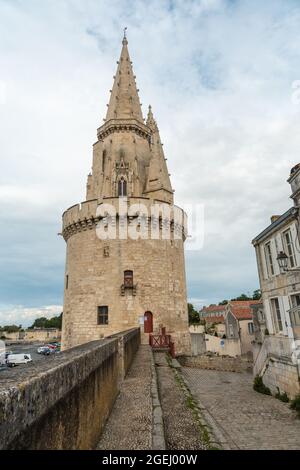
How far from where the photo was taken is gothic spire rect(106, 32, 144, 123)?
2520cm

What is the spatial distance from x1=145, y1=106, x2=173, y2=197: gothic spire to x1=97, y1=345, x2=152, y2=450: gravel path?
15.9 m

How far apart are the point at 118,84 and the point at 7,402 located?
28.8 meters

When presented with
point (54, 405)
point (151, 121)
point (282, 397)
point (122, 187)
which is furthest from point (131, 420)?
point (151, 121)

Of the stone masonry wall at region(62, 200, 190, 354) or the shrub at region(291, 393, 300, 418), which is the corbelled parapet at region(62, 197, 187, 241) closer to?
the stone masonry wall at region(62, 200, 190, 354)

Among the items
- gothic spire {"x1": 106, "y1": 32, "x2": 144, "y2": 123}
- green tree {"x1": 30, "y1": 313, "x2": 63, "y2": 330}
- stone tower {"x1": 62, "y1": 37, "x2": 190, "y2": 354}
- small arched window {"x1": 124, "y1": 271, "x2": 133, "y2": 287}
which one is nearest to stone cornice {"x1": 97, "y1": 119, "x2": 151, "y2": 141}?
gothic spire {"x1": 106, "y1": 32, "x2": 144, "y2": 123}

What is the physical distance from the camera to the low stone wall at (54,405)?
1.89 meters

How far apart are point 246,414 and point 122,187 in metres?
16.7

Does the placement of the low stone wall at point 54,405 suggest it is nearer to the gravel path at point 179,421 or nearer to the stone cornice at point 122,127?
the gravel path at point 179,421

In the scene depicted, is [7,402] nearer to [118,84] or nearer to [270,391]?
[270,391]

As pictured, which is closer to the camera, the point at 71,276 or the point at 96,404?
the point at 96,404

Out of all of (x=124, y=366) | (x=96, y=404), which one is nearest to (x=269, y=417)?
(x=124, y=366)

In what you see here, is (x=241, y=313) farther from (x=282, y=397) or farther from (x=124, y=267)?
(x=282, y=397)

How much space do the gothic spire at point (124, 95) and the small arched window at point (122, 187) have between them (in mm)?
5836
